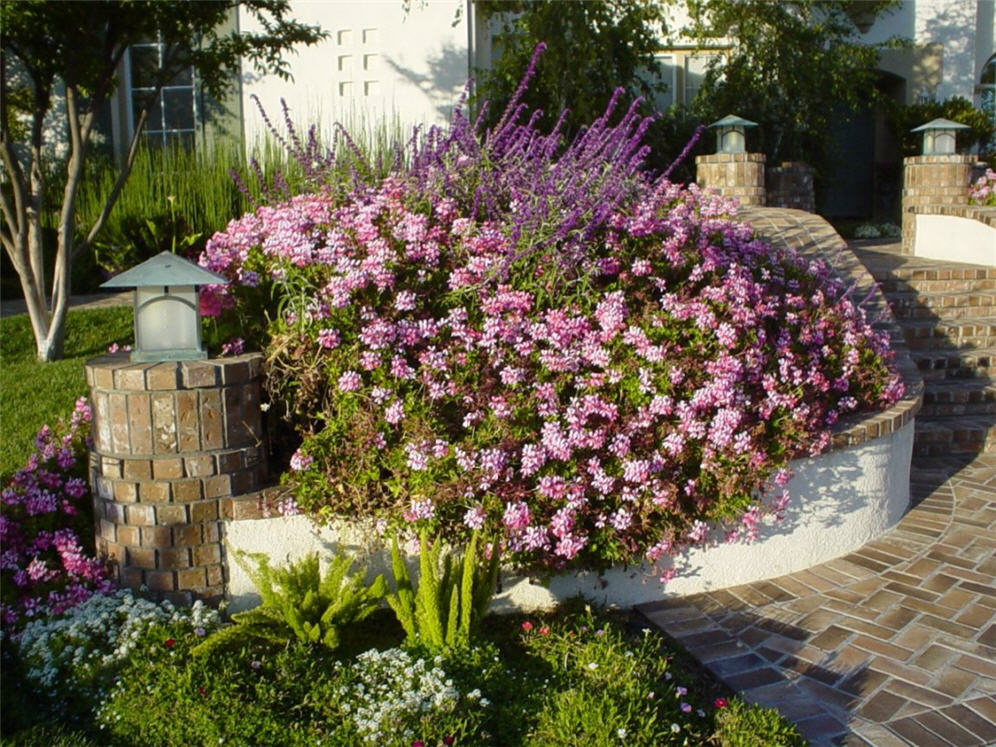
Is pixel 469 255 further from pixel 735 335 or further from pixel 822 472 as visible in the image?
pixel 822 472

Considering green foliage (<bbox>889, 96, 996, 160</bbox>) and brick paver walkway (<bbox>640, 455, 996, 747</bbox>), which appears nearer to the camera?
brick paver walkway (<bbox>640, 455, 996, 747</bbox>)

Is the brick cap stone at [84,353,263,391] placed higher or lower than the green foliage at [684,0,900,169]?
lower

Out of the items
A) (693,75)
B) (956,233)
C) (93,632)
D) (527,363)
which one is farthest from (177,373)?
(693,75)

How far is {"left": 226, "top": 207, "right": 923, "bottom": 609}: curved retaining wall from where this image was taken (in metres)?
3.97

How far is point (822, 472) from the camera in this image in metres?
4.60

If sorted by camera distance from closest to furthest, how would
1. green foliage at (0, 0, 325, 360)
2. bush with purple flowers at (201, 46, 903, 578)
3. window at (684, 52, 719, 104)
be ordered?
bush with purple flowers at (201, 46, 903, 578)
green foliage at (0, 0, 325, 360)
window at (684, 52, 719, 104)

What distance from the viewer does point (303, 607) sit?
3.51 metres

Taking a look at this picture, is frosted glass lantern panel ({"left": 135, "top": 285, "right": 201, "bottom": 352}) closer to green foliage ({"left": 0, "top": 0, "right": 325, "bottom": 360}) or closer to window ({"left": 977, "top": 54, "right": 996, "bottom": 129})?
green foliage ({"left": 0, "top": 0, "right": 325, "bottom": 360})

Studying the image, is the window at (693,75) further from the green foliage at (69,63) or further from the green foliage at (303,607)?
the green foliage at (303,607)

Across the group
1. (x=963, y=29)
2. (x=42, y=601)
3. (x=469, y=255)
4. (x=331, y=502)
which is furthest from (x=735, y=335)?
(x=963, y=29)

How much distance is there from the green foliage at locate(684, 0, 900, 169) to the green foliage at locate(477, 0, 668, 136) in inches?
59.3

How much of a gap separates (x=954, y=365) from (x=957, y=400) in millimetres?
495

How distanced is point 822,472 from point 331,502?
223 cm

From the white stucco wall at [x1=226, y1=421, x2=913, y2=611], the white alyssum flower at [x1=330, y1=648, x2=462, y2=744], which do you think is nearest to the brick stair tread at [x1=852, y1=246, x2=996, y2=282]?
the white stucco wall at [x1=226, y1=421, x2=913, y2=611]
